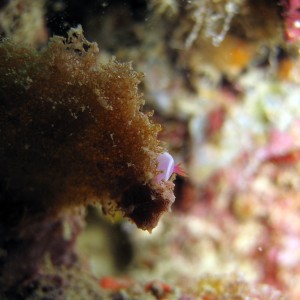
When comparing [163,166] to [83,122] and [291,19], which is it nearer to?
[83,122]

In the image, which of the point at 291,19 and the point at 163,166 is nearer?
the point at 163,166

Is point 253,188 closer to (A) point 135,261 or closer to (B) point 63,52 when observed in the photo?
(A) point 135,261

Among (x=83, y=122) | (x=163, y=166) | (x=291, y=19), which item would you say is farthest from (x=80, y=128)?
(x=291, y=19)

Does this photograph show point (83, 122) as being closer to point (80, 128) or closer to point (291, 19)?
point (80, 128)

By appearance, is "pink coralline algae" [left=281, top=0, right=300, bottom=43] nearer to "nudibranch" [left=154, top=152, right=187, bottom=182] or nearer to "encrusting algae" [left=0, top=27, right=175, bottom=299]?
"encrusting algae" [left=0, top=27, right=175, bottom=299]

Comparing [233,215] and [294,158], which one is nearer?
[294,158]

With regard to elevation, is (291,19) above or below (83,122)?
above

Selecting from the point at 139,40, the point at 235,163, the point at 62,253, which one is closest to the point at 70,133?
the point at 62,253

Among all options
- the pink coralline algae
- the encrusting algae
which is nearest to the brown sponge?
the encrusting algae

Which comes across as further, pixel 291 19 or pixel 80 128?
pixel 291 19
